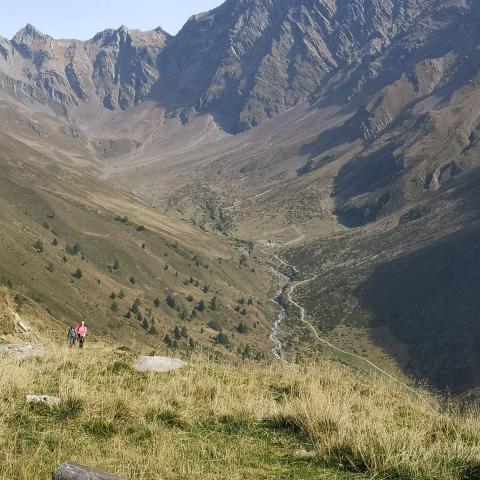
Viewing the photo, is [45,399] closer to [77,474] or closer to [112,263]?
[77,474]

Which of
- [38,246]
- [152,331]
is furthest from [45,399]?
[38,246]

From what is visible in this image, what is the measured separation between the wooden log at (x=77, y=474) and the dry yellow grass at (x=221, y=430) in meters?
0.74

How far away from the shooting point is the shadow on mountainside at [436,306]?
110 metres

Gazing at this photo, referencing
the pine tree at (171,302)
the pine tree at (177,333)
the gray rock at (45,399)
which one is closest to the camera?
the gray rock at (45,399)

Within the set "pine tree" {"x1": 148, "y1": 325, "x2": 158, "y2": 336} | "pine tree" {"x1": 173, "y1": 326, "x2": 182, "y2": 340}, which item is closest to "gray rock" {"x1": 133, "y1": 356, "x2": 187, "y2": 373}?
"pine tree" {"x1": 148, "y1": 325, "x2": 158, "y2": 336}

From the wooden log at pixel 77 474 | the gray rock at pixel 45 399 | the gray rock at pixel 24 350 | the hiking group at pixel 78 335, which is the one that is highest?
the wooden log at pixel 77 474

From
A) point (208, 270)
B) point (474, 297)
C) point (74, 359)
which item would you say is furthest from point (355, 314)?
point (74, 359)

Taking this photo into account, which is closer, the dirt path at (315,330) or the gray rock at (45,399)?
the gray rock at (45,399)

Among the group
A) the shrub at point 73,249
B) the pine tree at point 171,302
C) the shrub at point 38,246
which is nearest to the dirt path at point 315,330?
the pine tree at point 171,302

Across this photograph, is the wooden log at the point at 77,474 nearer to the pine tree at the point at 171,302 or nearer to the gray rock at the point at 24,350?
the gray rock at the point at 24,350

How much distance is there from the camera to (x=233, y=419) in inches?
370

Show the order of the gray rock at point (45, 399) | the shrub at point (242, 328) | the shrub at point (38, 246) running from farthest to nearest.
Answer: the shrub at point (242, 328)
the shrub at point (38, 246)
the gray rock at point (45, 399)

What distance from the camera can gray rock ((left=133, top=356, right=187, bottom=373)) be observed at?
43.8 ft

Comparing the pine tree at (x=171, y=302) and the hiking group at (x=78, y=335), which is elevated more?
the hiking group at (x=78, y=335)
